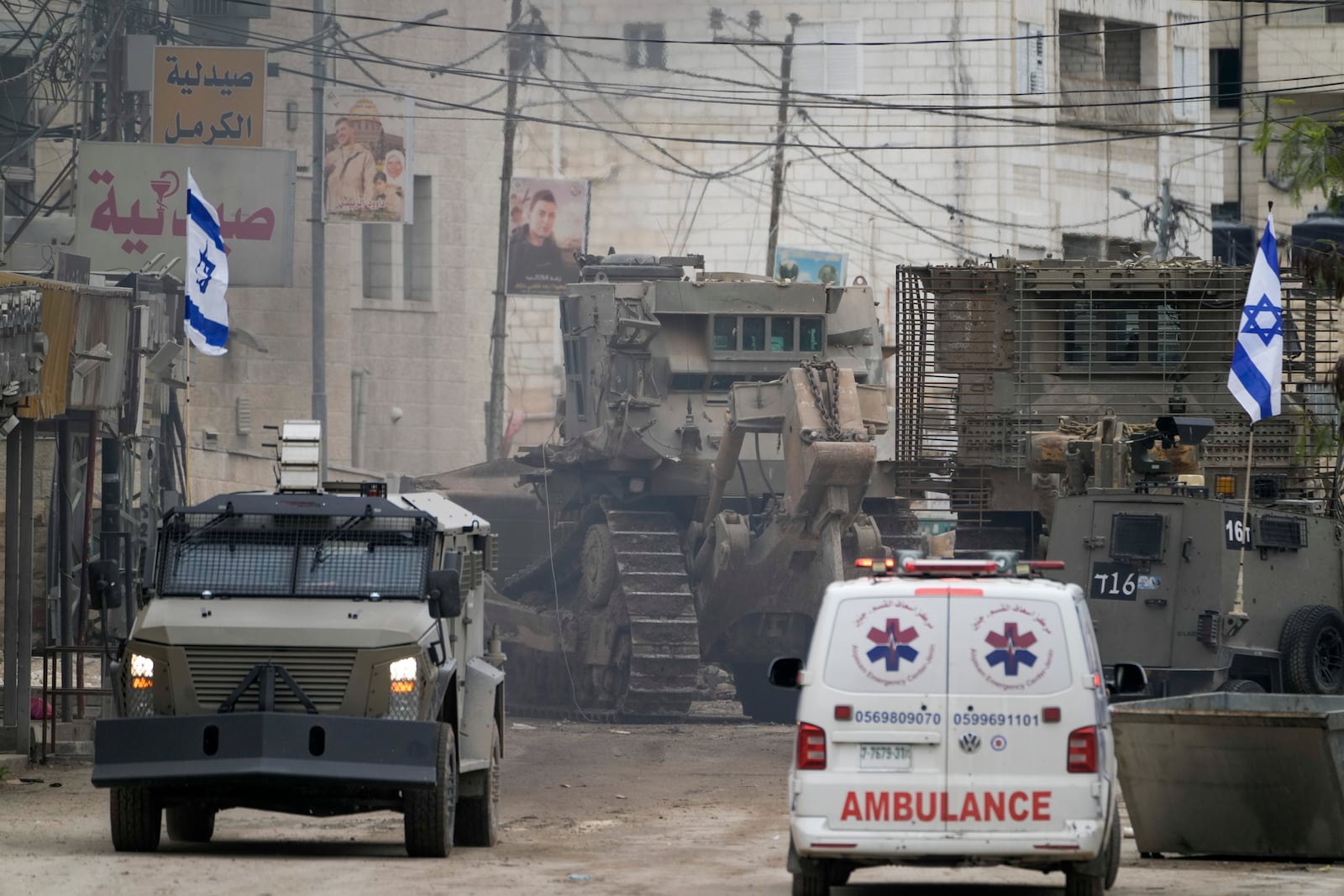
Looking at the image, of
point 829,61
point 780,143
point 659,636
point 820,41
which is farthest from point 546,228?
point 659,636

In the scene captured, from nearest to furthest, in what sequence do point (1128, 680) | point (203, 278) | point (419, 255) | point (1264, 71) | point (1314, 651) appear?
point (1128, 680), point (1314, 651), point (203, 278), point (419, 255), point (1264, 71)

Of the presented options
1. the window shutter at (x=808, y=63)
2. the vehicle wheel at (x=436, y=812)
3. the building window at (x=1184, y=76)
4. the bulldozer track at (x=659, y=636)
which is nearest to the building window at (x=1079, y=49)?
the building window at (x=1184, y=76)

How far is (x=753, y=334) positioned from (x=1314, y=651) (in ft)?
30.3

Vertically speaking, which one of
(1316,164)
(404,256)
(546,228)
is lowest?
(1316,164)

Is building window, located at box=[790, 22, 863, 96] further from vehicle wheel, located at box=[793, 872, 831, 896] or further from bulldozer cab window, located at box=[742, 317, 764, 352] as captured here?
vehicle wheel, located at box=[793, 872, 831, 896]

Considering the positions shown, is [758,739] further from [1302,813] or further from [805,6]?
[805,6]

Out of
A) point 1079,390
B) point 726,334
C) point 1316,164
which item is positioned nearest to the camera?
point 1316,164

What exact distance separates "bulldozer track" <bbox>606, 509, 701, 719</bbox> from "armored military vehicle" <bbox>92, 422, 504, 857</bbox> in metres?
10.7

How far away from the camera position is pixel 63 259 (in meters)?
27.4

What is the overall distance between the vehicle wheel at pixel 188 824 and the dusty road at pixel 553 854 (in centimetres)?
18

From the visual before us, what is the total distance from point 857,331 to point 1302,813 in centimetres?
1450

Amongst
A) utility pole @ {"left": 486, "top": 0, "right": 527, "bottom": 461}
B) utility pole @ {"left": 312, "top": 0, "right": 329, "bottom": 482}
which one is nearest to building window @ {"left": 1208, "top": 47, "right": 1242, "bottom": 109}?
utility pole @ {"left": 486, "top": 0, "right": 527, "bottom": 461}

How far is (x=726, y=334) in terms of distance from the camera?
89.5ft

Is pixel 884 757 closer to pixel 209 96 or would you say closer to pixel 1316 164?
pixel 1316 164
